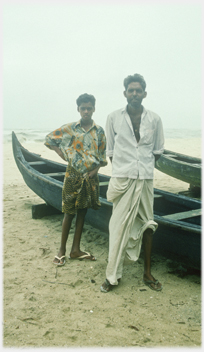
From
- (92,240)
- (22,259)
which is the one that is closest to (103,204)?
(92,240)

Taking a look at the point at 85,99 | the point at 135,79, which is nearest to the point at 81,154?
the point at 85,99

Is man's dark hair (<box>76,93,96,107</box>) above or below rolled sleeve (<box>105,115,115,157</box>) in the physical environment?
above

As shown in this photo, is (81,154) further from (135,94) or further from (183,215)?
(183,215)

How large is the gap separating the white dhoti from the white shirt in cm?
10

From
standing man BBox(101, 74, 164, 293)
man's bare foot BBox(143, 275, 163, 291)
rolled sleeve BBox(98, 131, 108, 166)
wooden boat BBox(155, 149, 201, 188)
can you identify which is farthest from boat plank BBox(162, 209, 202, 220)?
wooden boat BBox(155, 149, 201, 188)

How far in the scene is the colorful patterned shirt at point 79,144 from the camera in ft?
10.2

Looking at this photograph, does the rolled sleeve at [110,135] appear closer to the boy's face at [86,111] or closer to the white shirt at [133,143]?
the white shirt at [133,143]

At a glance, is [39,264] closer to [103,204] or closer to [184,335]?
[103,204]

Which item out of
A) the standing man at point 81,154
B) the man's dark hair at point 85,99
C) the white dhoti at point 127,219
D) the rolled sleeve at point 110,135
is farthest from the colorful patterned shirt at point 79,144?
the white dhoti at point 127,219

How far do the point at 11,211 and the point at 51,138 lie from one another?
2.42 meters

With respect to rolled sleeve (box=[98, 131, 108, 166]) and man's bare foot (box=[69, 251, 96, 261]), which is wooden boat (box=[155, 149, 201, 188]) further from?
man's bare foot (box=[69, 251, 96, 261])

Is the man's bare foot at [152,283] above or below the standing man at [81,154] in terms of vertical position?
below

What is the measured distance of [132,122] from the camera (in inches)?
107

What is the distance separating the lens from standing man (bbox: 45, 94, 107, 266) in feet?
10.2
